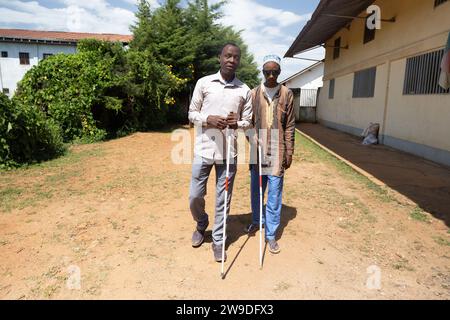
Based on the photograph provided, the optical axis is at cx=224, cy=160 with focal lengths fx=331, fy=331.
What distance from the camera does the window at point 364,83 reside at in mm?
11839

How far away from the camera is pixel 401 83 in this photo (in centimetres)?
962

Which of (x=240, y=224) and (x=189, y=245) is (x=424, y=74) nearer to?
(x=240, y=224)

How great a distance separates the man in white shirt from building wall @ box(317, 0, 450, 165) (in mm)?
6405

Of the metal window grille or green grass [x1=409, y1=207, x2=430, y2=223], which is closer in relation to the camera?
green grass [x1=409, y1=207, x2=430, y2=223]

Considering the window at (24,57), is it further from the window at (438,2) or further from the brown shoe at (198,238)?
the brown shoe at (198,238)

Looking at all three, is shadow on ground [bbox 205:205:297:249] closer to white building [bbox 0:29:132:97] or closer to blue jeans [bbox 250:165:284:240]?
blue jeans [bbox 250:165:284:240]

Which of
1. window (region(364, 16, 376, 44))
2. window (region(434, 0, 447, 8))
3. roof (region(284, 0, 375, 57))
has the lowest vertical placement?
window (region(434, 0, 447, 8))

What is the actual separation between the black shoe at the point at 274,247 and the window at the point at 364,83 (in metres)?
10.0

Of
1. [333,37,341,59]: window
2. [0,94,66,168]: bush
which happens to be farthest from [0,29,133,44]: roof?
[0,94,66,168]: bush

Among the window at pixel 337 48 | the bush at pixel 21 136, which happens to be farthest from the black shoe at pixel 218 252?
the window at pixel 337 48

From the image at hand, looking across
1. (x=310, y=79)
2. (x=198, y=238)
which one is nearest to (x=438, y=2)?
(x=198, y=238)

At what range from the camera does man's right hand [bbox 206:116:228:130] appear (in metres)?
2.97

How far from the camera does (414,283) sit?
2846 mm
